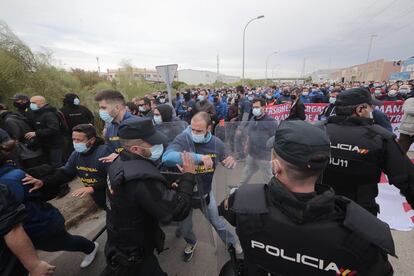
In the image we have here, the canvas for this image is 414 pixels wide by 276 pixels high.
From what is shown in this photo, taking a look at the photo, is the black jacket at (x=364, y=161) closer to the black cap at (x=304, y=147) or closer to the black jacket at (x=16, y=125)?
the black cap at (x=304, y=147)

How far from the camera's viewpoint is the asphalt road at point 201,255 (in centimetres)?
188

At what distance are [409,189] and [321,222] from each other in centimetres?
127

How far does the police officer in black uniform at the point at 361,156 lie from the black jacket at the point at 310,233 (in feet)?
3.25

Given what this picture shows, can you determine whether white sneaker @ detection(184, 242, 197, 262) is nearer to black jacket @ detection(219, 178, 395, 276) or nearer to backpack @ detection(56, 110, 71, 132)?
black jacket @ detection(219, 178, 395, 276)

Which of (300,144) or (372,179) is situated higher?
(300,144)

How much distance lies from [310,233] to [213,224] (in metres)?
1.00

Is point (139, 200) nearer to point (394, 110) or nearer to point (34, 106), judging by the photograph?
point (34, 106)

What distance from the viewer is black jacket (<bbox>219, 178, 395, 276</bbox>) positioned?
93 cm

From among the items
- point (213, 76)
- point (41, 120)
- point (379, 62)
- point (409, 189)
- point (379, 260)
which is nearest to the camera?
point (379, 260)

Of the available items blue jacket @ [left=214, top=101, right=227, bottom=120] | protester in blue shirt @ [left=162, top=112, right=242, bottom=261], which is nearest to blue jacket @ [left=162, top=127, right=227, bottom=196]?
protester in blue shirt @ [left=162, top=112, right=242, bottom=261]

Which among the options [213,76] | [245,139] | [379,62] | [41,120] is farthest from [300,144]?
[213,76]

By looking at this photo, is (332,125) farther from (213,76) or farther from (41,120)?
(213,76)

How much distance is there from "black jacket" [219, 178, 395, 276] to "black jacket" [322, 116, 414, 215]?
0.99 m

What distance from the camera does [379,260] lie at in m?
0.97
